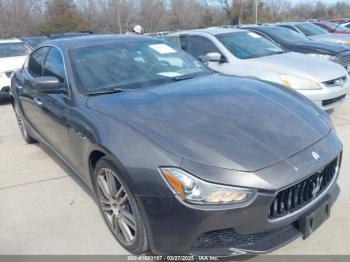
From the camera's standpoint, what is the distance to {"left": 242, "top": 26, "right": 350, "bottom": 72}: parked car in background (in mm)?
Answer: 7809

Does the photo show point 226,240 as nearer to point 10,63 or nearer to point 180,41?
point 180,41

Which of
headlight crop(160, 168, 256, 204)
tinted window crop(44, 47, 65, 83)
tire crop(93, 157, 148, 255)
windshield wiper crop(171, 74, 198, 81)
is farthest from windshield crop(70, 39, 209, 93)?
headlight crop(160, 168, 256, 204)

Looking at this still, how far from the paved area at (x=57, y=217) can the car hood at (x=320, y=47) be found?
3.60 metres

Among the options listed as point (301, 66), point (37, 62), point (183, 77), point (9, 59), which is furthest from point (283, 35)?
point (9, 59)

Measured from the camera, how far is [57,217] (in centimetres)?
335

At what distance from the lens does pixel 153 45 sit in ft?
12.9

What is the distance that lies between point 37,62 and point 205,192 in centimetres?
318

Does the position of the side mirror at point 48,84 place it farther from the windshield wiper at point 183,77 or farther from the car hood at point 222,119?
the windshield wiper at point 183,77

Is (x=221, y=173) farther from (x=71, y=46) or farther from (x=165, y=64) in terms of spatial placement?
(x=71, y=46)

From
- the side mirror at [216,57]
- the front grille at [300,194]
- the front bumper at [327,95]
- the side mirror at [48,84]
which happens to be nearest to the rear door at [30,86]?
the side mirror at [48,84]

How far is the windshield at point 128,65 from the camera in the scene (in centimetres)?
328

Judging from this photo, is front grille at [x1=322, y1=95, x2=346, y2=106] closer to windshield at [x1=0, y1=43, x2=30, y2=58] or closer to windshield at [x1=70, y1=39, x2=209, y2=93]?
windshield at [x1=70, y1=39, x2=209, y2=93]

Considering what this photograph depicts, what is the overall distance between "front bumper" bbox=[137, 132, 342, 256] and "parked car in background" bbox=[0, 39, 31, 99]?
7504 millimetres

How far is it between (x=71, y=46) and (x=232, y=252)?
99.5 inches
